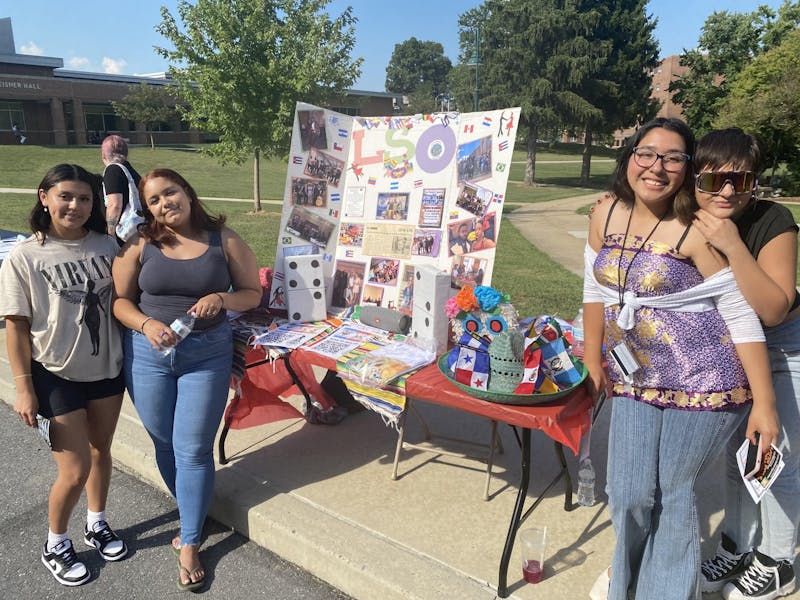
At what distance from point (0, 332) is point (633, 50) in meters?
31.8

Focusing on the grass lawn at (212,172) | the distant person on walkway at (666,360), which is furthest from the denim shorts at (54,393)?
the grass lawn at (212,172)

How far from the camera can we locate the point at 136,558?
260 centimetres

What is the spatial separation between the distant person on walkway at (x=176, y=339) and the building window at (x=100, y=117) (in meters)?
46.9

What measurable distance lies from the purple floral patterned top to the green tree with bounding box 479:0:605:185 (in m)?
26.0

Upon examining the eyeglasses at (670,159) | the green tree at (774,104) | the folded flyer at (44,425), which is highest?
the green tree at (774,104)

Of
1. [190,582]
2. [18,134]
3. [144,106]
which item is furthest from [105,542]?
[18,134]

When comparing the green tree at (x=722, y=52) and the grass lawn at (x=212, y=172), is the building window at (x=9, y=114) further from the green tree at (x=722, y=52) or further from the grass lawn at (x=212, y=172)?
the green tree at (x=722, y=52)

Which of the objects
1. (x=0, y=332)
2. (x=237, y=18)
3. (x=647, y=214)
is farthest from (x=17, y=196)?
(x=647, y=214)

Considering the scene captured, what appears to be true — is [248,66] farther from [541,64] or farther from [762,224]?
[541,64]

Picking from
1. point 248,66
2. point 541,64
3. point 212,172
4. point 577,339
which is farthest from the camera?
point 212,172

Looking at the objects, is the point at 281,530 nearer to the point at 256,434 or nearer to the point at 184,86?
the point at 256,434

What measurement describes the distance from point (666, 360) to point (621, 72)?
30.7 meters

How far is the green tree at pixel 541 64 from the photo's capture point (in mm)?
26422

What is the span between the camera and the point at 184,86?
13.4 meters
